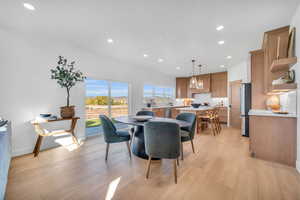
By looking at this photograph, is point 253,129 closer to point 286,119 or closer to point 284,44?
point 286,119

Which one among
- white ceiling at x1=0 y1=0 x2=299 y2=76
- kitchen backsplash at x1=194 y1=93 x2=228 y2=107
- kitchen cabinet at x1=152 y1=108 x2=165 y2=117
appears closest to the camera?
white ceiling at x1=0 y1=0 x2=299 y2=76

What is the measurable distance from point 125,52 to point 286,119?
3.97 meters

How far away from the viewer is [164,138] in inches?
73.0

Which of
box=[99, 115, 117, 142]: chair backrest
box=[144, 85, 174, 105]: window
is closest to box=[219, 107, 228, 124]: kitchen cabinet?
box=[144, 85, 174, 105]: window

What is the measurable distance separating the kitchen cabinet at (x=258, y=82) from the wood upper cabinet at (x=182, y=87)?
Result: 13.6ft

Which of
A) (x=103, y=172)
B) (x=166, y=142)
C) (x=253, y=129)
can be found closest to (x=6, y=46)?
(x=103, y=172)

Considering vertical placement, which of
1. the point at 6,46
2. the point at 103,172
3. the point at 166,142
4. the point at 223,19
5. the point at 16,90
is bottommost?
the point at 103,172

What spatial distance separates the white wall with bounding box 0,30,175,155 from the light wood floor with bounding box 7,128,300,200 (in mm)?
723

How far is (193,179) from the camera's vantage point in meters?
1.94

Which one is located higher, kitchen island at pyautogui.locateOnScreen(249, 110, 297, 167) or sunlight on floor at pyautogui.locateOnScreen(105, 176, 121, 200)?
kitchen island at pyautogui.locateOnScreen(249, 110, 297, 167)

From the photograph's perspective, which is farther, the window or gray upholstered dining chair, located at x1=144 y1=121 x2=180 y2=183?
the window

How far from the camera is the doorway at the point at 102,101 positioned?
4105 millimetres

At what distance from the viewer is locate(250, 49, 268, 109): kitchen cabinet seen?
11.5 ft

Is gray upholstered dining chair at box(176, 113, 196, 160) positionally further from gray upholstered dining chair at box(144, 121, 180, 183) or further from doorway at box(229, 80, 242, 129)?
doorway at box(229, 80, 242, 129)
